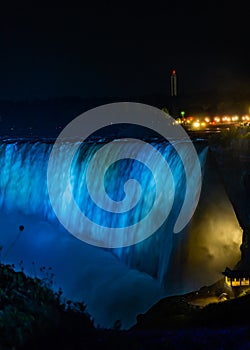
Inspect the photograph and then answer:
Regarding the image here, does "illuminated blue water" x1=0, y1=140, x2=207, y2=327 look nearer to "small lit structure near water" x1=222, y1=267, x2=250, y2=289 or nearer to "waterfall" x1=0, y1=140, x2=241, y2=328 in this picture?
"waterfall" x1=0, y1=140, x2=241, y2=328

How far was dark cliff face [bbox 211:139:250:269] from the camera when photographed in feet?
54.2

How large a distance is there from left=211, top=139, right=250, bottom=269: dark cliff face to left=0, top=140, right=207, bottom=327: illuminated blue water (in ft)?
2.81

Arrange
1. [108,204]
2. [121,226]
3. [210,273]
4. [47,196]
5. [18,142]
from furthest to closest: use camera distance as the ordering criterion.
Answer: [18,142], [47,196], [108,204], [121,226], [210,273]

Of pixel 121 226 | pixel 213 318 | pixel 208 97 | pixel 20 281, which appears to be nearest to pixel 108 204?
pixel 121 226

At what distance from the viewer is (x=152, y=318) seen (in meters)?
12.6

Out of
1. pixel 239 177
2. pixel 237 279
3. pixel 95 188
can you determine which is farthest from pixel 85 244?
Answer: pixel 237 279

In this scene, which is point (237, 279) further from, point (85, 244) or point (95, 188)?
point (95, 188)

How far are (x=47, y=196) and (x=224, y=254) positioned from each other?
1185cm

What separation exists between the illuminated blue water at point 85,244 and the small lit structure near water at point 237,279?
256 centimetres

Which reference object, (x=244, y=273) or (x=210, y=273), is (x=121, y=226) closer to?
(x=210, y=273)

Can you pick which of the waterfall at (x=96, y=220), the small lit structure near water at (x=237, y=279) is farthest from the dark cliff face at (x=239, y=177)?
the small lit structure near water at (x=237, y=279)

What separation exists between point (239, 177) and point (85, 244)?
773 cm

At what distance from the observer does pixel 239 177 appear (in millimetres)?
16953

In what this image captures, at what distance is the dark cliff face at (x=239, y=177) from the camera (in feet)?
54.2
